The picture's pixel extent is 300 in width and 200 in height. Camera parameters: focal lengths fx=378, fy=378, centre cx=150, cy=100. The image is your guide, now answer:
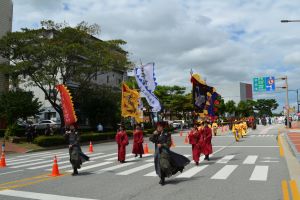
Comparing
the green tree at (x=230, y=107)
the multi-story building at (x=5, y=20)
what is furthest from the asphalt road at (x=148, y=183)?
the green tree at (x=230, y=107)

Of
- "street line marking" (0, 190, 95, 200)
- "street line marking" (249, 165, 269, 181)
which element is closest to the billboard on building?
"street line marking" (249, 165, 269, 181)

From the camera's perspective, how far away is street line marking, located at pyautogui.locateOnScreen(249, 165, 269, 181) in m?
10.5

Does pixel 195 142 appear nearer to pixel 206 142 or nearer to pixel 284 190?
pixel 206 142

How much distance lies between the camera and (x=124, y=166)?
559 inches

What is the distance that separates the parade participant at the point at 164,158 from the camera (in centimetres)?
982

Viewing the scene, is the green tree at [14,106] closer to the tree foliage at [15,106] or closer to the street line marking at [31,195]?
the tree foliage at [15,106]

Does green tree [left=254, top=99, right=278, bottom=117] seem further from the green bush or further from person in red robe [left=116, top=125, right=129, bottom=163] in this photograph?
person in red robe [left=116, top=125, right=129, bottom=163]

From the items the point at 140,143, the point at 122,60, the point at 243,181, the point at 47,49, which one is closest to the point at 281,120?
the point at 122,60

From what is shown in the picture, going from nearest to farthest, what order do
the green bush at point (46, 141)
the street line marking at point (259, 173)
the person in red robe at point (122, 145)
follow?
the street line marking at point (259, 173)
the person in red robe at point (122, 145)
the green bush at point (46, 141)

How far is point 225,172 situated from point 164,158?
2770mm

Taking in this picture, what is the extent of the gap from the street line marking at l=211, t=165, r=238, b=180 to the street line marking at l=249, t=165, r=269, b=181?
722 mm

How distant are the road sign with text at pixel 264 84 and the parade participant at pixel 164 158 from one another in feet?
124

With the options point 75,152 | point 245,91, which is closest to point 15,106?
point 75,152

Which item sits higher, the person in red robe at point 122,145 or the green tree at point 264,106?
the green tree at point 264,106
